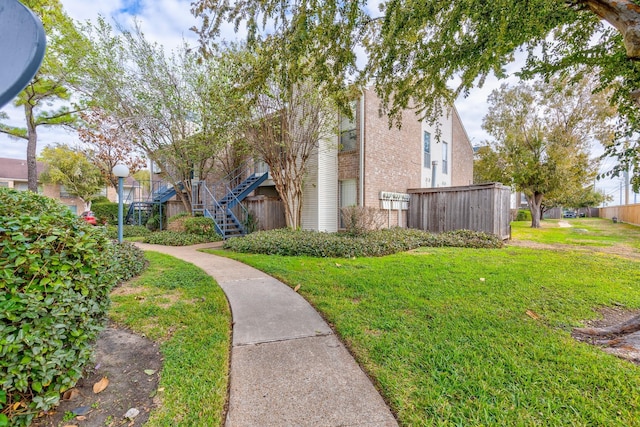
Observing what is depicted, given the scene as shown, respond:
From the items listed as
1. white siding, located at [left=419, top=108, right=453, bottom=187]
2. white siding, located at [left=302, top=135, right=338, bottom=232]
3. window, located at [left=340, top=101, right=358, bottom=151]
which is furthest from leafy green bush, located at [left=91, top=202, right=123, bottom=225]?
white siding, located at [left=419, top=108, right=453, bottom=187]

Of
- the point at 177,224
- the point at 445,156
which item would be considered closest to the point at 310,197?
the point at 177,224

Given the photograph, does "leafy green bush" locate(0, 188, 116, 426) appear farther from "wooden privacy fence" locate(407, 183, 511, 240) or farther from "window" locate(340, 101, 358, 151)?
"wooden privacy fence" locate(407, 183, 511, 240)

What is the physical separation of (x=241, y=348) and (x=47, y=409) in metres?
1.43

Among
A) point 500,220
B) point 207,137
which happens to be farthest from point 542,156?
point 207,137

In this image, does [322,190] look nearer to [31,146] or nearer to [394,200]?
[394,200]

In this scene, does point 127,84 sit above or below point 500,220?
above

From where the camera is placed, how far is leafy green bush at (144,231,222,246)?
10758mm

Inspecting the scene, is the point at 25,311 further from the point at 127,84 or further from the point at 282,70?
the point at 127,84

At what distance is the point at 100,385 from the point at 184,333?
95cm

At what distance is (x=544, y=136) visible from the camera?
17891 millimetres

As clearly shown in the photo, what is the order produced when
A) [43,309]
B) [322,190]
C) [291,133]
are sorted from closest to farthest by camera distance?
[43,309] → [291,133] → [322,190]

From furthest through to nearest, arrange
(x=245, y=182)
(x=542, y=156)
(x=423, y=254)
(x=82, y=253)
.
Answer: (x=542, y=156)
(x=245, y=182)
(x=423, y=254)
(x=82, y=253)

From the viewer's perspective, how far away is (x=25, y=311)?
5.64 feet

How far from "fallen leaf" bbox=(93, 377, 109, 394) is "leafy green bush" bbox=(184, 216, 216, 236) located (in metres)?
9.83
